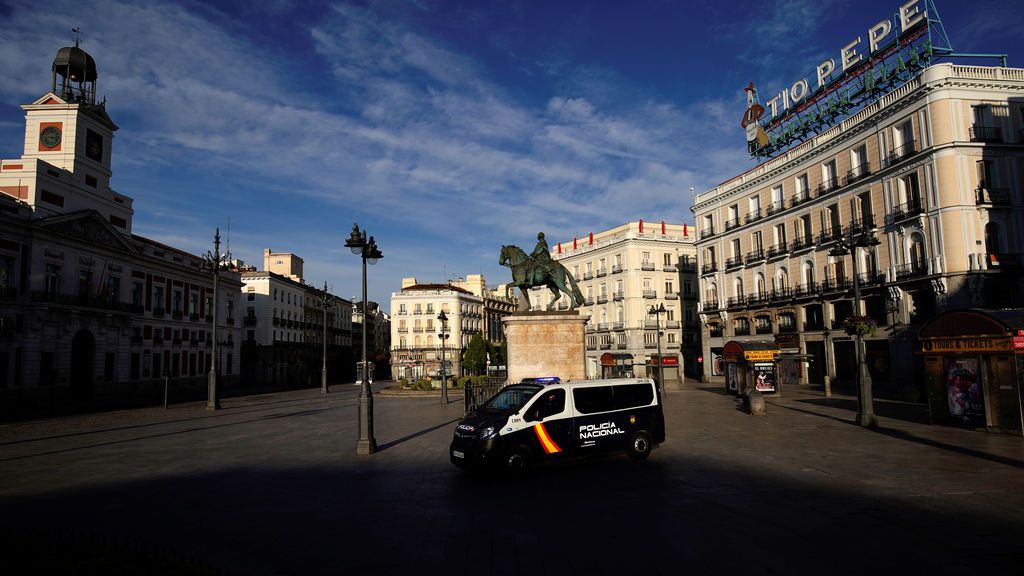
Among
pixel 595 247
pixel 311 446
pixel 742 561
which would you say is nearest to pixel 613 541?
pixel 742 561

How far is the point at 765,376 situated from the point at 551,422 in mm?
24123

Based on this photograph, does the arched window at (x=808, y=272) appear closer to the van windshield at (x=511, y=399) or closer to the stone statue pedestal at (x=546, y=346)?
the stone statue pedestal at (x=546, y=346)

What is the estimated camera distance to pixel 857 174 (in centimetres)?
3925

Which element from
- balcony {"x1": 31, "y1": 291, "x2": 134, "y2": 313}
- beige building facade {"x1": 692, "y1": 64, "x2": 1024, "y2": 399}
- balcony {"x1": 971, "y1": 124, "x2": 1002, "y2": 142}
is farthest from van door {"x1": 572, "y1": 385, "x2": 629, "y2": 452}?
balcony {"x1": 31, "y1": 291, "x2": 134, "y2": 313}

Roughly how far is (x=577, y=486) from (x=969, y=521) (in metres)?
6.00

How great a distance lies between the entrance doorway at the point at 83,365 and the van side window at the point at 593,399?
44086 mm

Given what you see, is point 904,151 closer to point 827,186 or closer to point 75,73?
point 827,186

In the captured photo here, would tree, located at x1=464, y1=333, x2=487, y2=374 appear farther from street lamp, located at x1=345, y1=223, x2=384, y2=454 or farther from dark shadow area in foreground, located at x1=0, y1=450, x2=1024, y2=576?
dark shadow area in foreground, located at x1=0, y1=450, x2=1024, y2=576

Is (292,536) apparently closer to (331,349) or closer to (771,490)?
(771,490)

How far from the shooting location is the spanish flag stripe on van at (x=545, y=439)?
11734 mm

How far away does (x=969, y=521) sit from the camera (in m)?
8.05

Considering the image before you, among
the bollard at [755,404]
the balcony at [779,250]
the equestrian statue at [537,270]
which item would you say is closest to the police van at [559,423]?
the equestrian statue at [537,270]

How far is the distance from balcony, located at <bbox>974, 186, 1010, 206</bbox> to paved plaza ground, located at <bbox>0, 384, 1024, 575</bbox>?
22.6m

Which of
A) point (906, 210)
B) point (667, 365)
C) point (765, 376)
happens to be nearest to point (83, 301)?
point (765, 376)
